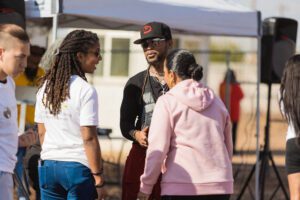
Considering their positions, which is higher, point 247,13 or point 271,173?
point 247,13

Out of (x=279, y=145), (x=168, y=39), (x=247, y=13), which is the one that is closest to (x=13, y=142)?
(x=168, y=39)

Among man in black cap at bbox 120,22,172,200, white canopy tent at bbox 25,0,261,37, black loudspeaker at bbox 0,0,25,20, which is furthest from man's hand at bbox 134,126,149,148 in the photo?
black loudspeaker at bbox 0,0,25,20

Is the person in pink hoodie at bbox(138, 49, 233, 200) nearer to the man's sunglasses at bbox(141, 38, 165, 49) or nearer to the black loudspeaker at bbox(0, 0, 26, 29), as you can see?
the man's sunglasses at bbox(141, 38, 165, 49)

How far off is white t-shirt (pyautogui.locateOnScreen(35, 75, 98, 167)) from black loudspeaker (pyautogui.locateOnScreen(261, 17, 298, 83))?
17.0ft

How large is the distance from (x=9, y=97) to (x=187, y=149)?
3.51ft

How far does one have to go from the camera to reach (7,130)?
445 cm

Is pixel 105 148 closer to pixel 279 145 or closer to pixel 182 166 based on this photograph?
pixel 279 145

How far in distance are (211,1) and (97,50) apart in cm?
339

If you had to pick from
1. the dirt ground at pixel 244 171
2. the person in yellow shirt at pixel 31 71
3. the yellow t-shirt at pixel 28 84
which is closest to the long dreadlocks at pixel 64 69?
the yellow t-shirt at pixel 28 84

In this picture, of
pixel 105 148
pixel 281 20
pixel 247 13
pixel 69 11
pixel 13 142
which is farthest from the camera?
pixel 105 148

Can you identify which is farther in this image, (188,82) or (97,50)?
(97,50)

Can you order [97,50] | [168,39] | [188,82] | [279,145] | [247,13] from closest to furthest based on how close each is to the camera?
[188,82] → [97,50] → [168,39] → [247,13] → [279,145]

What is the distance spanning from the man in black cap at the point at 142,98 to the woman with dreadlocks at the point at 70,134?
75cm

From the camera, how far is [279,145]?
22672mm
